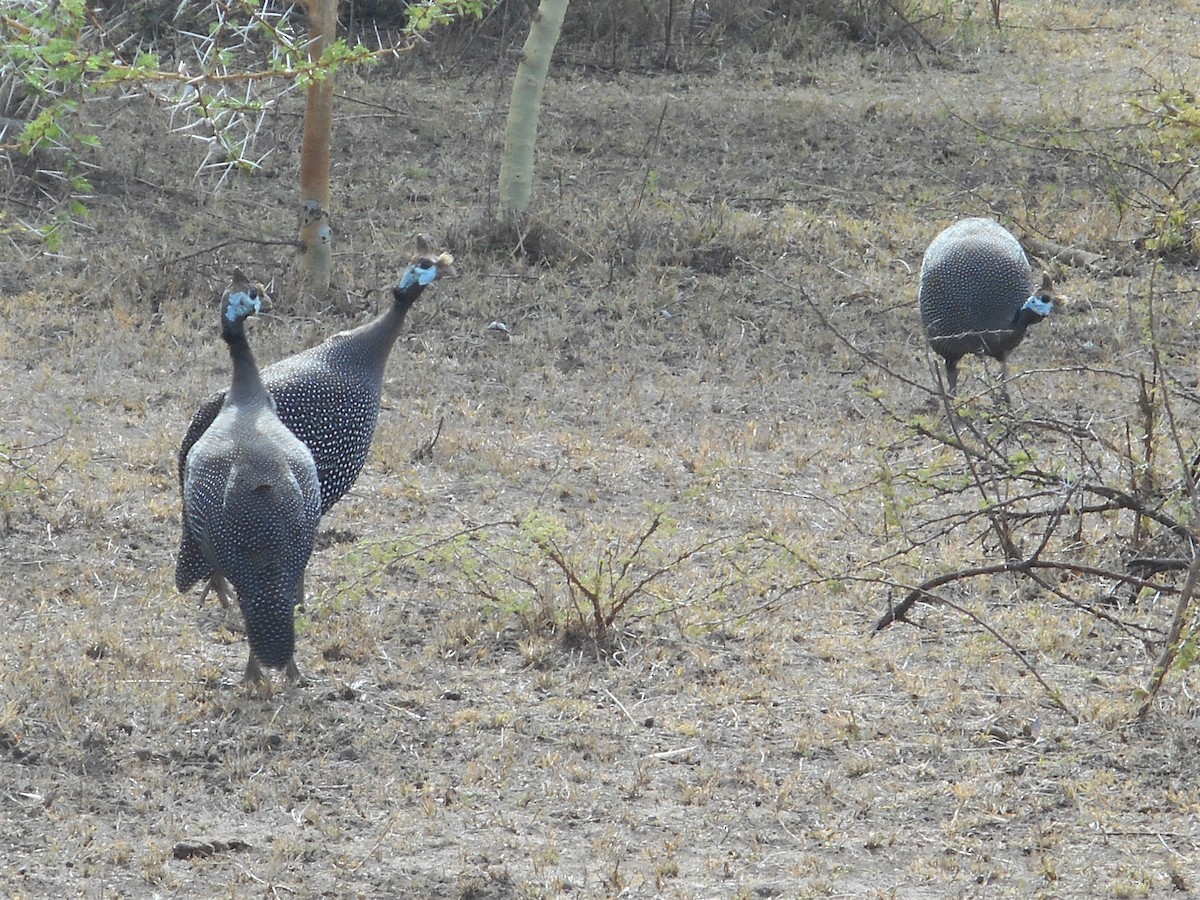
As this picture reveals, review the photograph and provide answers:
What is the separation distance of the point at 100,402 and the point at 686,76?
713 centimetres

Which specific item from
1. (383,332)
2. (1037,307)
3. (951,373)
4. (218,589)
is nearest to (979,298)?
(1037,307)

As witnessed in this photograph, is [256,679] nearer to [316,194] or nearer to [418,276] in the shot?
[418,276]

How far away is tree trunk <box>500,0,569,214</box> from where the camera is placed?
930cm

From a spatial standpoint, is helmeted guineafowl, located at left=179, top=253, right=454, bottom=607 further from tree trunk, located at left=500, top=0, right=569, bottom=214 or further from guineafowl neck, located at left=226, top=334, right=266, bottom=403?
tree trunk, located at left=500, top=0, right=569, bottom=214

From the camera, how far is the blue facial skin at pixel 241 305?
4734 mm

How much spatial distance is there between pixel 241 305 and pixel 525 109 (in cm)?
488

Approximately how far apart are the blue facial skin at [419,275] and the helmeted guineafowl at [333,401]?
0.05 meters

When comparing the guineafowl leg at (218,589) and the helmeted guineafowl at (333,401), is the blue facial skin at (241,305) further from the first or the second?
the guineafowl leg at (218,589)

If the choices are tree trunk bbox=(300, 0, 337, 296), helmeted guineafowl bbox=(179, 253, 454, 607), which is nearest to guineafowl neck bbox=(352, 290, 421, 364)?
helmeted guineafowl bbox=(179, 253, 454, 607)

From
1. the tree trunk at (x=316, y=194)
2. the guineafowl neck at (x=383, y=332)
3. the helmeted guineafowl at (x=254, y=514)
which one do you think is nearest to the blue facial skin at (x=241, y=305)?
the helmeted guineafowl at (x=254, y=514)

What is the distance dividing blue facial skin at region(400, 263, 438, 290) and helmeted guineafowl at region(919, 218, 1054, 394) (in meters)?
3.03

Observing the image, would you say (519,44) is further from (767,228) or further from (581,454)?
(581,454)

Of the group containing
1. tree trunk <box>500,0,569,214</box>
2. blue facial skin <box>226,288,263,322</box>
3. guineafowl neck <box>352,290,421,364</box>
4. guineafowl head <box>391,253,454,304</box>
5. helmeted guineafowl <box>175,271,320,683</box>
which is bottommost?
helmeted guineafowl <box>175,271,320,683</box>

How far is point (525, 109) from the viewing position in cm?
933
